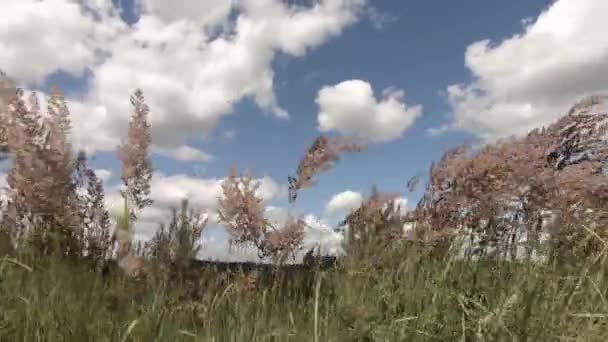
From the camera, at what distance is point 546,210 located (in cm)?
420

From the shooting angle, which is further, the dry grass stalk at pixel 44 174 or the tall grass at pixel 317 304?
the dry grass stalk at pixel 44 174

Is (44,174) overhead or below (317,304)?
overhead

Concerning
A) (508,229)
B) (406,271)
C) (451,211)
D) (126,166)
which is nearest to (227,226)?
(126,166)

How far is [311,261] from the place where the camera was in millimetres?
3930

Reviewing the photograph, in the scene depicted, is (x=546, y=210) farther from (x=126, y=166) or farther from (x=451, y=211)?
(x=126, y=166)

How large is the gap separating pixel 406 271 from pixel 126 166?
5.10 feet

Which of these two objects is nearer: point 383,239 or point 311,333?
point 311,333

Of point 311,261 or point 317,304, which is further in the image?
point 311,261

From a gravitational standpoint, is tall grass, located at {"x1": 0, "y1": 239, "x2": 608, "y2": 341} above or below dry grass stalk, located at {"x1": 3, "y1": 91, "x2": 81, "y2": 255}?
below

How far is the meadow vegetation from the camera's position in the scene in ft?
9.16

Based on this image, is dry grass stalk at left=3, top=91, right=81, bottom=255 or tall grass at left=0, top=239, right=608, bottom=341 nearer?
tall grass at left=0, top=239, right=608, bottom=341

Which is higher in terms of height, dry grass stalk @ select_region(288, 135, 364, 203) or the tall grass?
dry grass stalk @ select_region(288, 135, 364, 203)

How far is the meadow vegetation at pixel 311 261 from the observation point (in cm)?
279

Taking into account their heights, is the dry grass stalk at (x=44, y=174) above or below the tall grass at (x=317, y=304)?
above
